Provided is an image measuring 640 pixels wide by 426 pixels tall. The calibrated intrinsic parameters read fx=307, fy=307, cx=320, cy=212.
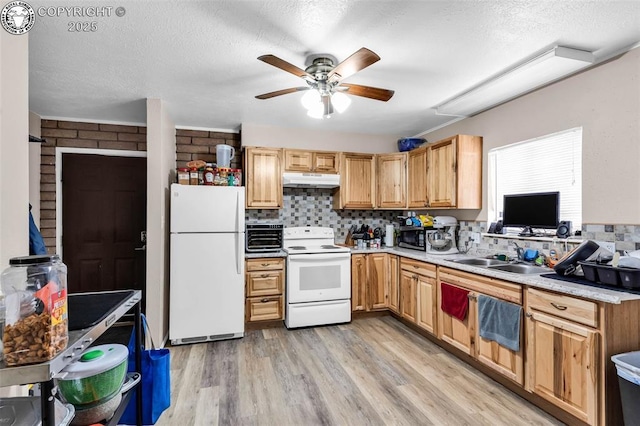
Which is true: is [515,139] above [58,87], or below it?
below

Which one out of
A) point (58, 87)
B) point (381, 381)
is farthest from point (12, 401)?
point (58, 87)

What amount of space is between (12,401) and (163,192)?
239cm

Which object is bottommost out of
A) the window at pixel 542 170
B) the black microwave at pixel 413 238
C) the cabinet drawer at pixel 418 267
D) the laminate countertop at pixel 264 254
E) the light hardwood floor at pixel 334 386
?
the light hardwood floor at pixel 334 386

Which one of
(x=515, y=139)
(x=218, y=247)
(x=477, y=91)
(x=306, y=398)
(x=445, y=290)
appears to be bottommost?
(x=306, y=398)

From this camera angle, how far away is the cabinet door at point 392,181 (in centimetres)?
423

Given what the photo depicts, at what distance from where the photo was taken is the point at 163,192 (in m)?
3.11

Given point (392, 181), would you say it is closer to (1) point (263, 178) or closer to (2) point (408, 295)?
(2) point (408, 295)

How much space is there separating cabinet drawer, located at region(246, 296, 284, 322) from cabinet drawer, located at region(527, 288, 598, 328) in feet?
8.21

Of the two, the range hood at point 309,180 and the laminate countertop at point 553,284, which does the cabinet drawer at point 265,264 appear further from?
the laminate countertop at point 553,284

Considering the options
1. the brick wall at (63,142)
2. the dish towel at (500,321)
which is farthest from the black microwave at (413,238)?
the brick wall at (63,142)

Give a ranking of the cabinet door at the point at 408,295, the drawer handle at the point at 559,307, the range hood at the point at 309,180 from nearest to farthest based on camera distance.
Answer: the drawer handle at the point at 559,307 → the cabinet door at the point at 408,295 → the range hood at the point at 309,180

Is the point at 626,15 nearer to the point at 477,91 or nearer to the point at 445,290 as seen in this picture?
the point at 477,91

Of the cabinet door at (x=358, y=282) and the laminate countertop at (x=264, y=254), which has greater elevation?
the laminate countertop at (x=264, y=254)

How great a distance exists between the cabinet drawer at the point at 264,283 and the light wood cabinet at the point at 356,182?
1.27 meters
